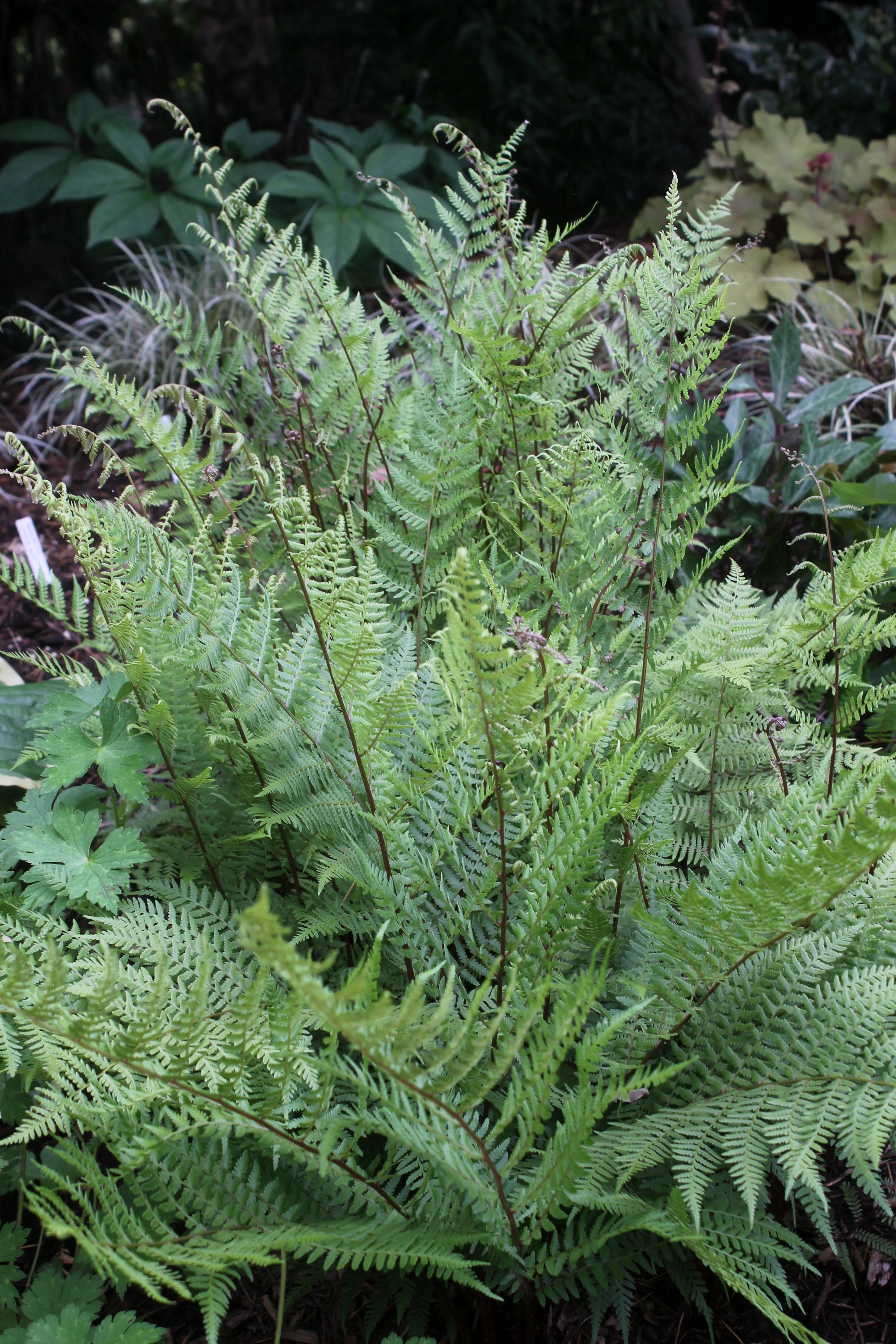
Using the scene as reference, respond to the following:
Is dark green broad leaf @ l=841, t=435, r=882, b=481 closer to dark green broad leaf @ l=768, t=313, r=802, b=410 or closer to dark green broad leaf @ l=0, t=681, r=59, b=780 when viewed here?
dark green broad leaf @ l=768, t=313, r=802, b=410

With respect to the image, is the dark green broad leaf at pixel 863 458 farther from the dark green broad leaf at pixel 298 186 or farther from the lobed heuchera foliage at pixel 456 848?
the dark green broad leaf at pixel 298 186

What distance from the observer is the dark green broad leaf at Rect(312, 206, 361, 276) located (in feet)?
9.57

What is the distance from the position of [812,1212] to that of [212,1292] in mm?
562

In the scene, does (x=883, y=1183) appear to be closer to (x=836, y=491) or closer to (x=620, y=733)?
(x=620, y=733)

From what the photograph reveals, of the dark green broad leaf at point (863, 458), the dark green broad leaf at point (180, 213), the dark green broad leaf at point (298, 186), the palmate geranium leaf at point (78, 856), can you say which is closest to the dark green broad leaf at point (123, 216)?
the dark green broad leaf at point (180, 213)

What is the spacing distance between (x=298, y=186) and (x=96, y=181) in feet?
2.53

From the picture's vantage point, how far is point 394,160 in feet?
10.5

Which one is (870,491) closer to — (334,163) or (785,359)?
(785,359)

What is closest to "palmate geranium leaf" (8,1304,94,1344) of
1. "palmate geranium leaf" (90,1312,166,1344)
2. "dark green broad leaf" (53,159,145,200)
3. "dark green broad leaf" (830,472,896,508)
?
"palmate geranium leaf" (90,1312,166,1344)

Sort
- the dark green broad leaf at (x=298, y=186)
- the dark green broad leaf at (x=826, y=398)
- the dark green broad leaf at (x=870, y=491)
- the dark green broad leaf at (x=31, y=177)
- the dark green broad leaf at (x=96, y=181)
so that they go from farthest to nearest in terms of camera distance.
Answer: the dark green broad leaf at (x=31, y=177) → the dark green broad leaf at (x=96, y=181) → the dark green broad leaf at (x=298, y=186) → the dark green broad leaf at (x=826, y=398) → the dark green broad leaf at (x=870, y=491)

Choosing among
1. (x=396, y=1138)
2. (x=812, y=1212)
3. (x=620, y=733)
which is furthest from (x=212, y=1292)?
(x=620, y=733)

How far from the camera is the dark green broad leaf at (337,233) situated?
2.92m

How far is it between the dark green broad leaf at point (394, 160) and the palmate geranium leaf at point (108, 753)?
2652mm

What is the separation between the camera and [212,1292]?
2.53 feet
